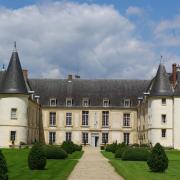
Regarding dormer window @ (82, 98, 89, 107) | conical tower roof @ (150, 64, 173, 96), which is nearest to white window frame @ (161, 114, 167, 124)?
conical tower roof @ (150, 64, 173, 96)

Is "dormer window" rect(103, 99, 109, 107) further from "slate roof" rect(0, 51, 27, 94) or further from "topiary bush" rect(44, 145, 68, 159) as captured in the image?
"topiary bush" rect(44, 145, 68, 159)

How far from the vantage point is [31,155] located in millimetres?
19281

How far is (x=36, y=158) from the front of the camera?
19.4 meters

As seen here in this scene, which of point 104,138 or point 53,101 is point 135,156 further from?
point 53,101

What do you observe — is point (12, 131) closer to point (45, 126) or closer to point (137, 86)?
point (45, 126)

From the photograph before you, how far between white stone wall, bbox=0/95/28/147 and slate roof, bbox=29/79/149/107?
31.3 feet

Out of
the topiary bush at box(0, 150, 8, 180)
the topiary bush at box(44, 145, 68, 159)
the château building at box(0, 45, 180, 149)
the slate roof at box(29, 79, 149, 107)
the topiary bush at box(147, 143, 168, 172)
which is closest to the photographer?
the topiary bush at box(0, 150, 8, 180)

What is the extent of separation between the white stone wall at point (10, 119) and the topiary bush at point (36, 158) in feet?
88.5

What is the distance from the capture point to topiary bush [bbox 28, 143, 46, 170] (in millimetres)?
19269

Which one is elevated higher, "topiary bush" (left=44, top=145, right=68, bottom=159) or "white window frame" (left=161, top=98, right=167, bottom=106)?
"white window frame" (left=161, top=98, right=167, bottom=106)

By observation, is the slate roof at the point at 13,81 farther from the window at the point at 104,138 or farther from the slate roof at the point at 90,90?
the window at the point at 104,138

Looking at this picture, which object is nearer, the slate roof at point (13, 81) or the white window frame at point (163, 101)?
the slate roof at point (13, 81)

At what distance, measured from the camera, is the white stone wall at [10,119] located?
46.3m

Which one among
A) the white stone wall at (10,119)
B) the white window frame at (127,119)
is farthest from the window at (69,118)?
the white stone wall at (10,119)
